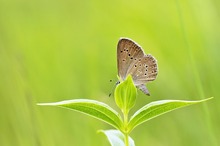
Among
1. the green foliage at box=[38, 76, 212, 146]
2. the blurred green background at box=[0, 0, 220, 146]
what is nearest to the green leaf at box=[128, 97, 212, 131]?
the green foliage at box=[38, 76, 212, 146]

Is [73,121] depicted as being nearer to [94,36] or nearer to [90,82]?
[90,82]

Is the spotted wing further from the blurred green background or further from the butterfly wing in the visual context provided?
the blurred green background

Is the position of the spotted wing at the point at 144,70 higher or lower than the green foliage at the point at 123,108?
higher

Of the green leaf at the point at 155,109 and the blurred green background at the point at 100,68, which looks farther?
the blurred green background at the point at 100,68

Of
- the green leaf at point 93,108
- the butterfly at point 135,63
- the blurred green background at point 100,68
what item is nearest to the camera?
the green leaf at point 93,108

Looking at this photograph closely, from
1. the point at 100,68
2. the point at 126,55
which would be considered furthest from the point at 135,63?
the point at 100,68

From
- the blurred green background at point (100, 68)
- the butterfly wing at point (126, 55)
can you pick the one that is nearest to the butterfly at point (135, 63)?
the butterfly wing at point (126, 55)

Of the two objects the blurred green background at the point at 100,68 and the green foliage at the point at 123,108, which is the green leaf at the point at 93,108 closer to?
the green foliage at the point at 123,108
